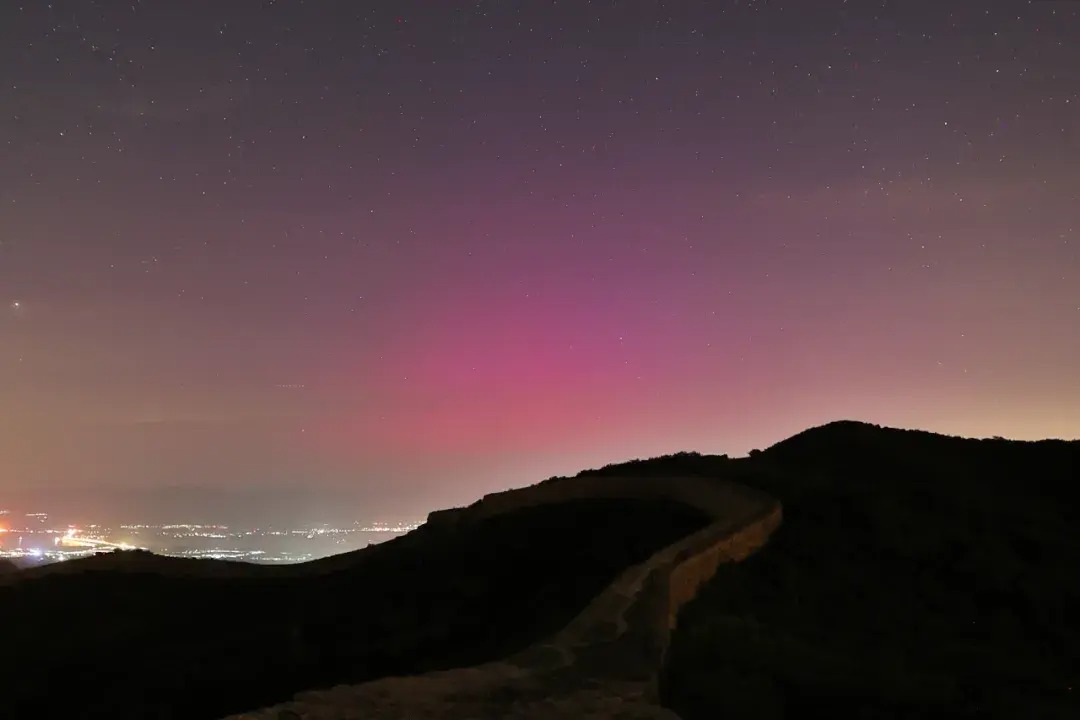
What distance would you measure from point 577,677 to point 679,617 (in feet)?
13.0

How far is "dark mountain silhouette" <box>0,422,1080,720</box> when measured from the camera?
35.6ft

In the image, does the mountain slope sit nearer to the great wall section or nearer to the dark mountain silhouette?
the dark mountain silhouette

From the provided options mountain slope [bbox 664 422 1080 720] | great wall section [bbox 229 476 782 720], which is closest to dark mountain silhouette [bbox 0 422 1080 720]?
mountain slope [bbox 664 422 1080 720]

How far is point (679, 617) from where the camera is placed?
38.8ft

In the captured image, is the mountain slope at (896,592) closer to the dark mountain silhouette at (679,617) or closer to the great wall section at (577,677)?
the dark mountain silhouette at (679,617)

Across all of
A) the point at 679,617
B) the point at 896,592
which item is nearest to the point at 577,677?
the point at 679,617

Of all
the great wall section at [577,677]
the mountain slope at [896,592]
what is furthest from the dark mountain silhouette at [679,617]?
the great wall section at [577,677]

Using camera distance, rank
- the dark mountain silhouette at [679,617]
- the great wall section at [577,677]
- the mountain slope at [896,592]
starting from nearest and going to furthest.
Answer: the great wall section at [577,677]
the mountain slope at [896,592]
the dark mountain silhouette at [679,617]

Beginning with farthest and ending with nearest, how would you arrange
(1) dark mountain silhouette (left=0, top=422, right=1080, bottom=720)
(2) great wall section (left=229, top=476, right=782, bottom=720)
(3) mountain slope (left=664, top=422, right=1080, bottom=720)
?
1. (1) dark mountain silhouette (left=0, top=422, right=1080, bottom=720)
2. (3) mountain slope (left=664, top=422, right=1080, bottom=720)
3. (2) great wall section (left=229, top=476, right=782, bottom=720)

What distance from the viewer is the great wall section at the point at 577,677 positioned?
7191 millimetres

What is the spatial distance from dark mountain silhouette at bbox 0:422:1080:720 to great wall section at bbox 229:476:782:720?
53 cm

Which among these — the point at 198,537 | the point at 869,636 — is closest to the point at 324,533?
the point at 198,537

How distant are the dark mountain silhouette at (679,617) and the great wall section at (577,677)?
528 millimetres

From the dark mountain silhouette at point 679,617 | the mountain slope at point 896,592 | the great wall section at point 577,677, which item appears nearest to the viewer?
the great wall section at point 577,677
